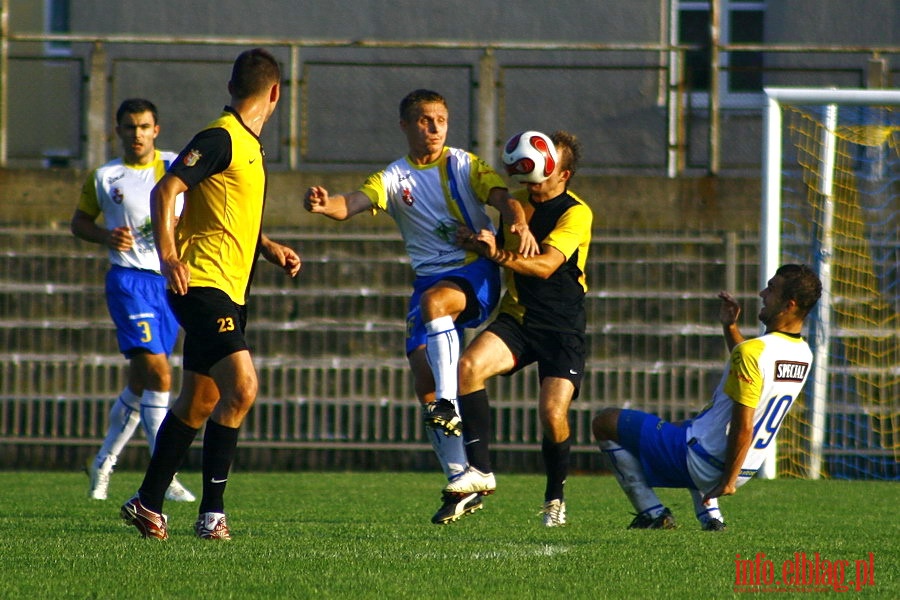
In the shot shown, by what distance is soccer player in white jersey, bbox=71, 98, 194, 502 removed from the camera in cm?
873

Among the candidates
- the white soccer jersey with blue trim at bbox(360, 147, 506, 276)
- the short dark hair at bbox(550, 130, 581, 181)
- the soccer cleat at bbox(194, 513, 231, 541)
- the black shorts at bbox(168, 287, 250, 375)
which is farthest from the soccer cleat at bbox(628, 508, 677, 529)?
the black shorts at bbox(168, 287, 250, 375)

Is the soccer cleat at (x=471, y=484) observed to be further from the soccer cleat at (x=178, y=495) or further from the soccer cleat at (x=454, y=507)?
the soccer cleat at (x=178, y=495)

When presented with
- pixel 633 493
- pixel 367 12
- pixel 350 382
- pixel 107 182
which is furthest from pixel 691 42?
pixel 633 493

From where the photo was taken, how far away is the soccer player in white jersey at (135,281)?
8.73 meters

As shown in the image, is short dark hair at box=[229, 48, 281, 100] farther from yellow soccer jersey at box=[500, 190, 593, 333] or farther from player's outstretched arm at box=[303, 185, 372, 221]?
yellow soccer jersey at box=[500, 190, 593, 333]

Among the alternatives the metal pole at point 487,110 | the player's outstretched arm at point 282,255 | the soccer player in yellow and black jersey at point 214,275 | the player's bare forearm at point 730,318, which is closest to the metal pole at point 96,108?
the metal pole at point 487,110

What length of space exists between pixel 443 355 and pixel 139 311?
8.20ft

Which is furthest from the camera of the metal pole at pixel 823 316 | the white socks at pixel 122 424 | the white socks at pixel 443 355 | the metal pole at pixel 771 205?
the metal pole at pixel 823 316

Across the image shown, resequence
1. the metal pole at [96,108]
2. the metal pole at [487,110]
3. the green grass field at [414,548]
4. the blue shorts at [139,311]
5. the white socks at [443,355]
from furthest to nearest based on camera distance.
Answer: the metal pole at [487,110] < the metal pole at [96,108] < the blue shorts at [139,311] < the white socks at [443,355] < the green grass field at [414,548]

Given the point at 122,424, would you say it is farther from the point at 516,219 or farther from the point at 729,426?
the point at 729,426

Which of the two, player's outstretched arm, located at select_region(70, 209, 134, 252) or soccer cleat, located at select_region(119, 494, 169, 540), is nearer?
soccer cleat, located at select_region(119, 494, 169, 540)

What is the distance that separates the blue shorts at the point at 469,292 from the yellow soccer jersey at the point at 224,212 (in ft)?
4.63

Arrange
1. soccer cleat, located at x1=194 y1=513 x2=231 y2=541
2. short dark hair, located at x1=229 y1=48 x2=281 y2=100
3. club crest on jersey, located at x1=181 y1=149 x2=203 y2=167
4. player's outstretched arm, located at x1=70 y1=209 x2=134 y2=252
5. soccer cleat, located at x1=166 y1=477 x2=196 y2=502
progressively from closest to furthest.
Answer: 1. club crest on jersey, located at x1=181 y1=149 x2=203 y2=167
2. soccer cleat, located at x1=194 y1=513 x2=231 y2=541
3. short dark hair, located at x1=229 y1=48 x2=281 y2=100
4. player's outstretched arm, located at x1=70 y1=209 x2=134 y2=252
5. soccer cleat, located at x1=166 y1=477 x2=196 y2=502

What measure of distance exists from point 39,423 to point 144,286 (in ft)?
16.1
